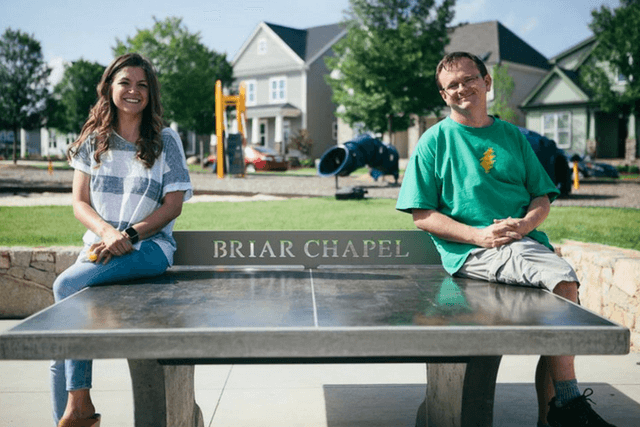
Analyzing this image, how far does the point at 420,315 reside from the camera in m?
2.06

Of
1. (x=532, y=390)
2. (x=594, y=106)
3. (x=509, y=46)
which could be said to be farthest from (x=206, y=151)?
(x=532, y=390)

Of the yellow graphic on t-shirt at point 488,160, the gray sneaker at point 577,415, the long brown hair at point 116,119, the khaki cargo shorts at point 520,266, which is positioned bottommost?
the gray sneaker at point 577,415

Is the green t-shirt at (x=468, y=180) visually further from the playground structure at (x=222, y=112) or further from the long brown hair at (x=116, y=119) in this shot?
the playground structure at (x=222, y=112)

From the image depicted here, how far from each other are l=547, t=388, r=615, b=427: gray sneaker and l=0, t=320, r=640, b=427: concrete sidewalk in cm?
76

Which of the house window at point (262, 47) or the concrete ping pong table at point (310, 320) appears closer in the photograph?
the concrete ping pong table at point (310, 320)

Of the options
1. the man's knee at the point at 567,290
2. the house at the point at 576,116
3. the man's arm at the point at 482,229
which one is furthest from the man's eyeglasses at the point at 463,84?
the house at the point at 576,116

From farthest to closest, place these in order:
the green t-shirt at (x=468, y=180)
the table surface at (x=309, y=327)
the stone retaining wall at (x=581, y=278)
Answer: the stone retaining wall at (x=581, y=278), the green t-shirt at (x=468, y=180), the table surface at (x=309, y=327)

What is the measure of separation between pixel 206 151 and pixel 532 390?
48681 mm

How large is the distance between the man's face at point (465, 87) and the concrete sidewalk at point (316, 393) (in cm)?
156

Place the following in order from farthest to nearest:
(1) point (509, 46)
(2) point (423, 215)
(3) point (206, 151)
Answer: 1. (3) point (206, 151)
2. (1) point (509, 46)
3. (2) point (423, 215)

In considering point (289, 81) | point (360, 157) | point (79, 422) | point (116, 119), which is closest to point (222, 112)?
point (360, 157)

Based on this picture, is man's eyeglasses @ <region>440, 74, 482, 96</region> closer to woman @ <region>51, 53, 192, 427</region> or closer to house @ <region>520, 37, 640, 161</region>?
woman @ <region>51, 53, 192, 427</region>

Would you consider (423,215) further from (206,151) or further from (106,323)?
(206,151)

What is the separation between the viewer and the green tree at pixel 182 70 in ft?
129
